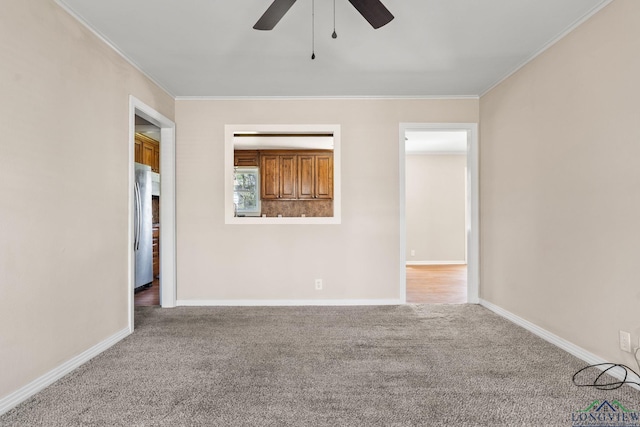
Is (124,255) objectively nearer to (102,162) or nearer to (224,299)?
(102,162)

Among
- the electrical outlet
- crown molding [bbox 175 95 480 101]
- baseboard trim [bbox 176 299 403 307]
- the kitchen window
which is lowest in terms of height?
baseboard trim [bbox 176 299 403 307]

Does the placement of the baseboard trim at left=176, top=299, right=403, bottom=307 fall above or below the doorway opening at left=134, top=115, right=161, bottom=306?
below

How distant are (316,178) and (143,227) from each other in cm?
321

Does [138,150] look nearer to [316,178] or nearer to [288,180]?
[288,180]

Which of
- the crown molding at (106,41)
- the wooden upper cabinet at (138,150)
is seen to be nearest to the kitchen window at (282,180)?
the wooden upper cabinet at (138,150)

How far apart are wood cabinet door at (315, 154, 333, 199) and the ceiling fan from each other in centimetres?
464

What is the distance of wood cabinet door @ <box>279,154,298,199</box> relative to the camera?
6.58 meters

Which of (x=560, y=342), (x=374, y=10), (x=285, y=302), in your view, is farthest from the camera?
(x=285, y=302)

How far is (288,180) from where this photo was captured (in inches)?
261

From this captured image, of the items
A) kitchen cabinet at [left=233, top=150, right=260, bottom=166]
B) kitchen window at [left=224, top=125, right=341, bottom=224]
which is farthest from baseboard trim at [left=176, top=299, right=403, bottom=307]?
kitchen cabinet at [left=233, top=150, right=260, bottom=166]

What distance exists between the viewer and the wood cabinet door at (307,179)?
21.5 feet

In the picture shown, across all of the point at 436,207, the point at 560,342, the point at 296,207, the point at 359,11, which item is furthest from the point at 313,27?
the point at 436,207

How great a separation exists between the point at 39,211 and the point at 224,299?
2.30 meters

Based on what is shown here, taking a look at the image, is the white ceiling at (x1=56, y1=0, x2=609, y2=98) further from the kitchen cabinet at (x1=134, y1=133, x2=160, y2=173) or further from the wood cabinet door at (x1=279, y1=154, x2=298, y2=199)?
the wood cabinet door at (x1=279, y1=154, x2=298, y2=199)
